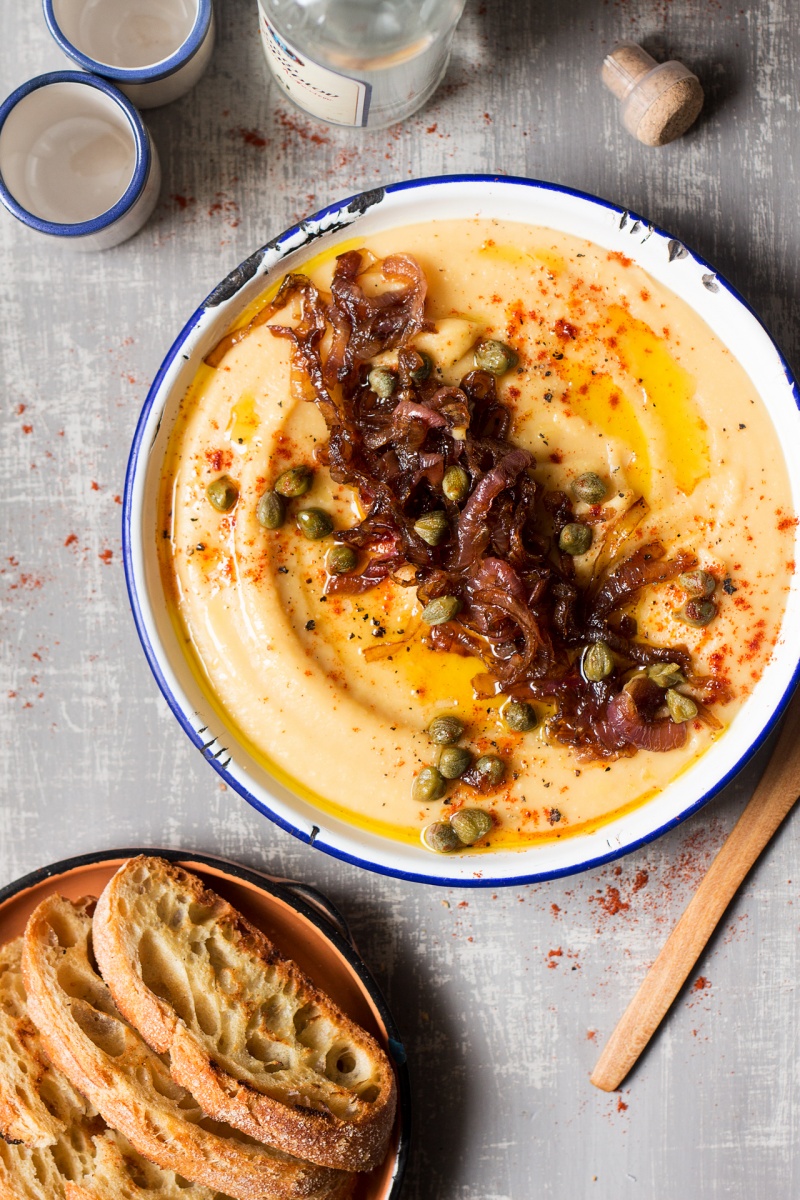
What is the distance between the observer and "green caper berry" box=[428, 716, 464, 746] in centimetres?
330

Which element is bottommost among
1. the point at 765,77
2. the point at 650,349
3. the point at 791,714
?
the point at 791,714

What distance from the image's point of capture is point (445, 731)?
3.30 metres

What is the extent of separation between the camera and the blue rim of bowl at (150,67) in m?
3.32

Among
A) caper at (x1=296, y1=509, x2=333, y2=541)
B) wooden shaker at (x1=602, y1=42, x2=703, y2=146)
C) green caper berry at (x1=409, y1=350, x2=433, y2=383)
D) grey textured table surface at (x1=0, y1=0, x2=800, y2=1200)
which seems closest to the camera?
green caper berry at (x1=409, y1=350, x2=433, y2=383)

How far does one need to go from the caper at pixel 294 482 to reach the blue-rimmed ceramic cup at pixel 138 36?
5.11 feet

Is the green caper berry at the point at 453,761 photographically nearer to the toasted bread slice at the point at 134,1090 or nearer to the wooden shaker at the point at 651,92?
the toasted bread slice at the point at 134,1090

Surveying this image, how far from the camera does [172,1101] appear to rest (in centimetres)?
327

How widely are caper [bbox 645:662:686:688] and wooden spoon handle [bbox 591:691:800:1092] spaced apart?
24.7 inches

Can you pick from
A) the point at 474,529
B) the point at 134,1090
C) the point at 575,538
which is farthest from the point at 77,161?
the point at 134,1090

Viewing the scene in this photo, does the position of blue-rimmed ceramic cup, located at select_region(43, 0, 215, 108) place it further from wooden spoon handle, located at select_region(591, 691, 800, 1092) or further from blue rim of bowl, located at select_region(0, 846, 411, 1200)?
wooden spoon handle, located at select_region(591, 691, 800, 1092)

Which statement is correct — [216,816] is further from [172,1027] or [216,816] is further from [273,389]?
[273,389]

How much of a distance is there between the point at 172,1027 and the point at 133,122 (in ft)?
10.5

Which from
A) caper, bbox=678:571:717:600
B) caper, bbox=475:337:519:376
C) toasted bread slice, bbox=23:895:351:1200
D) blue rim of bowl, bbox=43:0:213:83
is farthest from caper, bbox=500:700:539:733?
blue rim of bowl, bbox=43:0:213:83

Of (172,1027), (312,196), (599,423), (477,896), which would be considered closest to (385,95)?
(312,196)
